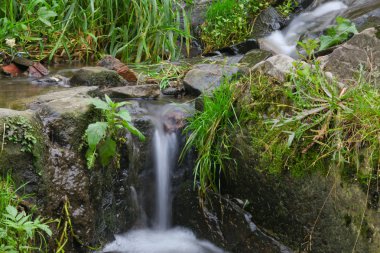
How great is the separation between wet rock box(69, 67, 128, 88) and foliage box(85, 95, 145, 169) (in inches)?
52.5

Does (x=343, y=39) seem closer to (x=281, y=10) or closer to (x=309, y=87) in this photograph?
(x=309, y=87)

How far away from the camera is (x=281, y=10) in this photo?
7.37m

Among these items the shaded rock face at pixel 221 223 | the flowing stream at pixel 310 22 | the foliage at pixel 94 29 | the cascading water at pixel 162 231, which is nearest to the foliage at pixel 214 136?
the shaded rock face at pixel 221 223

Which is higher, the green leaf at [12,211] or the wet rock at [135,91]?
the wet rock at [135,91]

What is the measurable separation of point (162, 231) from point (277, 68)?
1323 millimetres

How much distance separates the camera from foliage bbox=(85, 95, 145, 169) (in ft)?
8.73

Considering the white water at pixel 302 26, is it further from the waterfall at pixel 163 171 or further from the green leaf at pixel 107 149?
the green leaf at pixel 107 149

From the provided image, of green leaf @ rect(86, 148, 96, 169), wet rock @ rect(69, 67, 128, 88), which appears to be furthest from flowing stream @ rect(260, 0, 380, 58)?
green leaf @ rect(86, 148, 96, 169)

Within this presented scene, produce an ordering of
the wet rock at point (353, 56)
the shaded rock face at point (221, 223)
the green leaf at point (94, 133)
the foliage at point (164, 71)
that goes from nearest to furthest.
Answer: the green leaf at point (94, 133) → the shaded rock face at point (221, 223) → the wet rock at point (353, 56) → the foliage at point (164, 71)

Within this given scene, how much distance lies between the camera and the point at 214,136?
10.5 ft

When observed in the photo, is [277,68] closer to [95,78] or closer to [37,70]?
[95,78]

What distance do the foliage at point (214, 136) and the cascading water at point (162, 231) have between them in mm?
212

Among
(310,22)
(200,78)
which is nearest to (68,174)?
(200,78)

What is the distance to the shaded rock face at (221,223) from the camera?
117 inches
